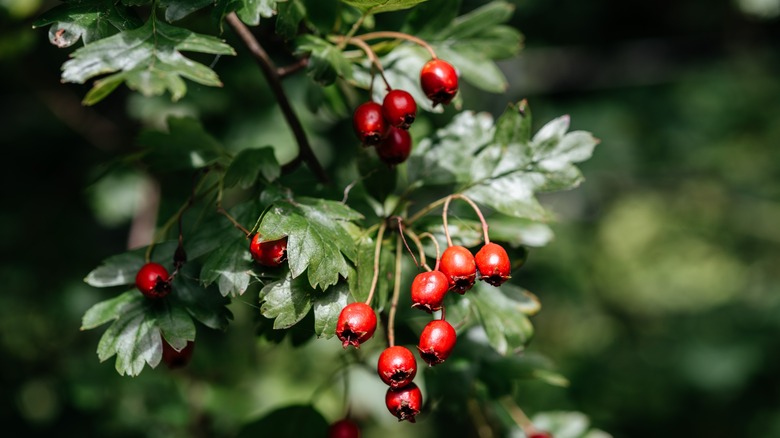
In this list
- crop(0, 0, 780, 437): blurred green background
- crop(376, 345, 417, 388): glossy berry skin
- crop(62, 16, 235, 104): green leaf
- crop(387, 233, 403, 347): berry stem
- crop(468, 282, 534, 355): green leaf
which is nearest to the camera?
crop(62, 16, 235, 104): green leaf

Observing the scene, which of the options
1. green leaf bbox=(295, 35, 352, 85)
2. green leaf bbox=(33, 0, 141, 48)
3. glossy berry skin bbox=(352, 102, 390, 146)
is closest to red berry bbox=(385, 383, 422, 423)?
glossy berry skin bbox=(352, 102, 390, 146)

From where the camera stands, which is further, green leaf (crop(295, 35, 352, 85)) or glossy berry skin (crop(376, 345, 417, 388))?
green leaf (crop(295, 35, 352, 85))

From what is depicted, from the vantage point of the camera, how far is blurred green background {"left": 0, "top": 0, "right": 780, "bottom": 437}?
91.7 inches

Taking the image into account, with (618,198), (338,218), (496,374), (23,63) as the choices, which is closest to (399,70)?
(338,218)

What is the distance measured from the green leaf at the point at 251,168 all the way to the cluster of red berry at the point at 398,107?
0.54 ft

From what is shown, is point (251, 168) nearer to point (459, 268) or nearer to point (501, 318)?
point (459, 268)

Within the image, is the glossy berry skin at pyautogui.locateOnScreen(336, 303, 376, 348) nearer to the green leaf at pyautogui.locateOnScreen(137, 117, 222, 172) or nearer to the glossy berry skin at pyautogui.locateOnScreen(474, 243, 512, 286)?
the glossy berry skin at pyautogui.locateOnScreen(474, 243, 512, 286)

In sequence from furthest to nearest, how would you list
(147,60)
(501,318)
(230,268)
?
(501,318) → (230,268) → (147,60)

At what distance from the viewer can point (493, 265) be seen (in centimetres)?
104

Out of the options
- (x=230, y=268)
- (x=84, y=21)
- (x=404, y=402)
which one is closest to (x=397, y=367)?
(x=404, y=402)

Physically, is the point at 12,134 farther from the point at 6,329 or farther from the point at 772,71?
the point at 772,71

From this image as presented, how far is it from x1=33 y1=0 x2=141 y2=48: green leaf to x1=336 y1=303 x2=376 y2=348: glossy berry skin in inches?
19.9

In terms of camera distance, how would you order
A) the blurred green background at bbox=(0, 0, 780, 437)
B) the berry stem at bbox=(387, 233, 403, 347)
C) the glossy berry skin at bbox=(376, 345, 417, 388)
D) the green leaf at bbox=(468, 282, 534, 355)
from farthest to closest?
the blurred green background at bbox=(0, 0, 780, 437)
the green leaf at bbox=(468, 282, 534, 355)
the berry stem at bbox=(387, 233, 403, 347)
the glossy berry skin at bbox=(376, 345, 417, 388)

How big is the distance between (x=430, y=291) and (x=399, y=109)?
0.92ft
